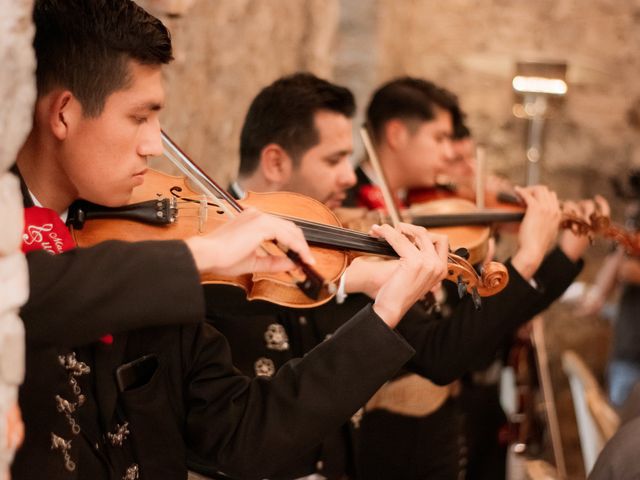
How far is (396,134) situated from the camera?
136 inches

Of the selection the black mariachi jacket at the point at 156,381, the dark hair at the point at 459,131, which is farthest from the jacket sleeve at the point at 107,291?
the dark hair at the point at 459,131

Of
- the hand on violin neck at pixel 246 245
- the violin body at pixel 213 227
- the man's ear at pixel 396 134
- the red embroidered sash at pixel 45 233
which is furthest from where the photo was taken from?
the man's ear at pixel 396 134

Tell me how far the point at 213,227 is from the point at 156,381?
29cm

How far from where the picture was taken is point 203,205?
1.63 m

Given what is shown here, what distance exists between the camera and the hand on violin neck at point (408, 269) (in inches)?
59.6

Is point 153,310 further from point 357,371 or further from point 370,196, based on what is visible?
point 370,196

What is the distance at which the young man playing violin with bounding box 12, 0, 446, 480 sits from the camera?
125 cm

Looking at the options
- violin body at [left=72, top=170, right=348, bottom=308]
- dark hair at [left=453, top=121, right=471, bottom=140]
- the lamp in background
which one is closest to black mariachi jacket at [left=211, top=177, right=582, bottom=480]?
violin body at [left=72, top=170, right=348, bottom=308]

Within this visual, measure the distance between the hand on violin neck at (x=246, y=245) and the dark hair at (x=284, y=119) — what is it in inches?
45.6

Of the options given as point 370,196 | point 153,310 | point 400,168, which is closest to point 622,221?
point 400,168

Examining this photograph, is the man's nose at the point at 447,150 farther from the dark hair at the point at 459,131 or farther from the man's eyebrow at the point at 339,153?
the man's eyebrow at the point at 339,153

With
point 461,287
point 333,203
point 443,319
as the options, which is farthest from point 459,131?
point 461,287

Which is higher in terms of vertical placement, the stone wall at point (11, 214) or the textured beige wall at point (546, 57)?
the textured beige wall at point (546, 57)

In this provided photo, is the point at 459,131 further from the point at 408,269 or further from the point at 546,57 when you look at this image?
the point at 408,269
